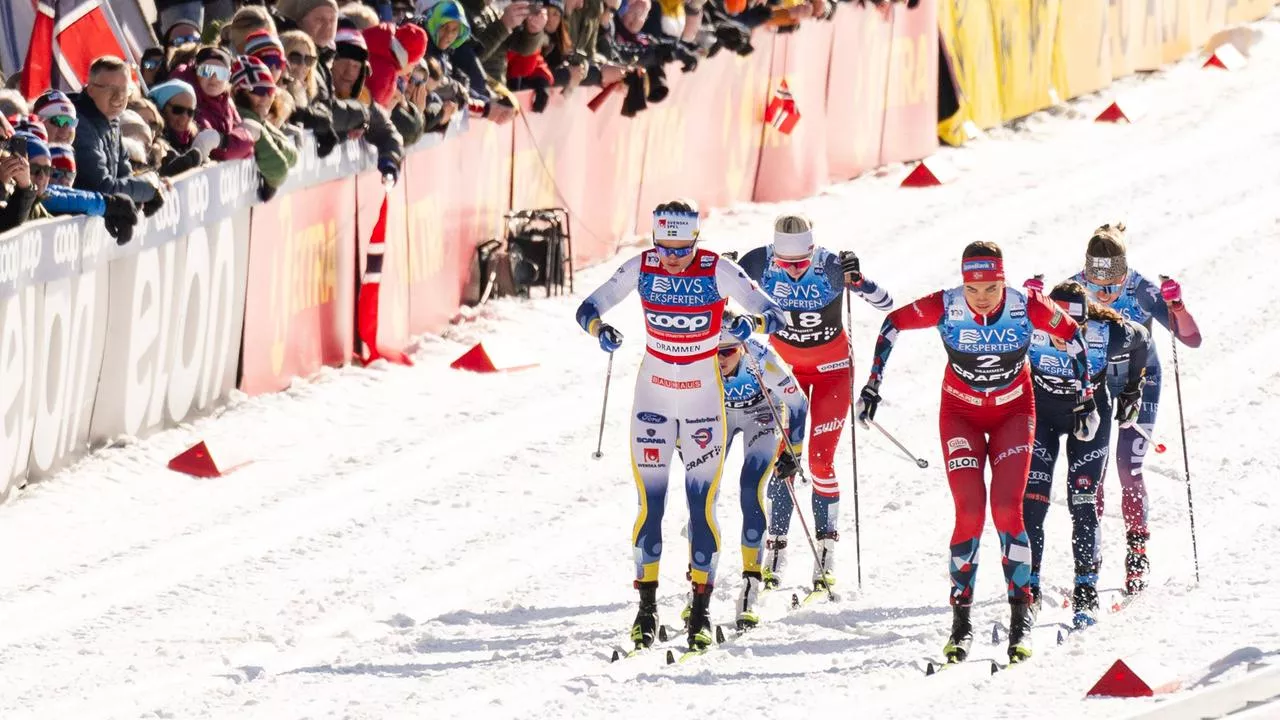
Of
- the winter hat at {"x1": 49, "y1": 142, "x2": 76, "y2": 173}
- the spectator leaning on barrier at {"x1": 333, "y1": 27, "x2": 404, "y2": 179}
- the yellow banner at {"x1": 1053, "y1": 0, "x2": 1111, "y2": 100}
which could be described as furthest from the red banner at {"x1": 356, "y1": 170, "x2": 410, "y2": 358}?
the yellow banner at {"x1": 1053, "y1": 0, "x2": 1111, "y2": 100}

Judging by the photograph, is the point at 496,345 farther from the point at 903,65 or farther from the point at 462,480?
the point at 903,65

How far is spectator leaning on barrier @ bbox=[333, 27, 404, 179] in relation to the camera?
51.3 feet

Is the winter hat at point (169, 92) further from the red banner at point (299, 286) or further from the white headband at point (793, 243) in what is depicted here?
the white headband at point (793, 243)

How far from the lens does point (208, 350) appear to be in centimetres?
1472

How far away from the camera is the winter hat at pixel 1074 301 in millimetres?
11812

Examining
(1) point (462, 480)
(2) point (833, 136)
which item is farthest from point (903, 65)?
(1) point (462, 480)

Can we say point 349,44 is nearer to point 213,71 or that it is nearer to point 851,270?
point 213,71

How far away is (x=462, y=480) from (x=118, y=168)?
2744mm

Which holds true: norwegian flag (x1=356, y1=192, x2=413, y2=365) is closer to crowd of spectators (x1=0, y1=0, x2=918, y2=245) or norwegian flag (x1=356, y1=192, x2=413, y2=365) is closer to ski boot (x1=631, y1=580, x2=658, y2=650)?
crowd of spectators (x1=0, y1=0, x2=918, y2=245)

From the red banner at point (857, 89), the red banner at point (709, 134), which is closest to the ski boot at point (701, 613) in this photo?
the red banner at point (709, 134)

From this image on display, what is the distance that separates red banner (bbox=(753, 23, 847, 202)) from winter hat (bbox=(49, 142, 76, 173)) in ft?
30.9

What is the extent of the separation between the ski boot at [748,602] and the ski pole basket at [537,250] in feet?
21.0

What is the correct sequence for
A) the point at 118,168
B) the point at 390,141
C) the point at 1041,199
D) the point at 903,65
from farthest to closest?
the point at 903,65 → the point at 1041,199 → the point at 390,141 → the point at 118,168

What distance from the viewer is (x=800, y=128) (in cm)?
2180
